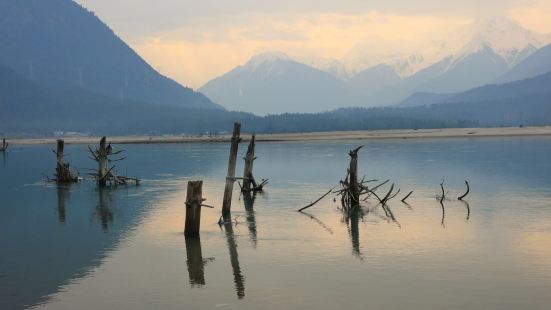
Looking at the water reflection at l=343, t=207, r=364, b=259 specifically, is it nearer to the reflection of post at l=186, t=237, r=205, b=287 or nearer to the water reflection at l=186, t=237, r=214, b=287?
the water reflection at l=186, t=237, r=214, b=287

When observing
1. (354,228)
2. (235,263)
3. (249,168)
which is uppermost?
(249,168)

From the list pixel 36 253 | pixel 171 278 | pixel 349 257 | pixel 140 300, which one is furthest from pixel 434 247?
pixel 36 253

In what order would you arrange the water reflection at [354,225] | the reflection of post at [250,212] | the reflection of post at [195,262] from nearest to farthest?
the reflection of post at [195,262], the water reflection at [354,225], the reflection of post at [250,212]

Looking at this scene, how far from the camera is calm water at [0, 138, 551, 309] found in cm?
1842

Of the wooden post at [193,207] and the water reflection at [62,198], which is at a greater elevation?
the wooden post at [193,207]

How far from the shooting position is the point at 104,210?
3766cm

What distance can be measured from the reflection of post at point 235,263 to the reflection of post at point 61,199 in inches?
378

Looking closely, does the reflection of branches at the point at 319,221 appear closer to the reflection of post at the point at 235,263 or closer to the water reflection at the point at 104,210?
the reflection of post at the point at 235,263

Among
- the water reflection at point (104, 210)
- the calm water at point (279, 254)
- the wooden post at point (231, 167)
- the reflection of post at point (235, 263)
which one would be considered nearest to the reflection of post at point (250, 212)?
the calm water at point (279, 254)

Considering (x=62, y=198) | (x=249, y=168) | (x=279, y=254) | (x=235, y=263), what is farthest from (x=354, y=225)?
(x=62, y=198)

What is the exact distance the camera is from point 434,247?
80.4ft

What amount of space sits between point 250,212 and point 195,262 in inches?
503

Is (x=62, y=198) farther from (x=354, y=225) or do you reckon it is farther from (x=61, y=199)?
(x=354, y=225)

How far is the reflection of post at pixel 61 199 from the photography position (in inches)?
1402
